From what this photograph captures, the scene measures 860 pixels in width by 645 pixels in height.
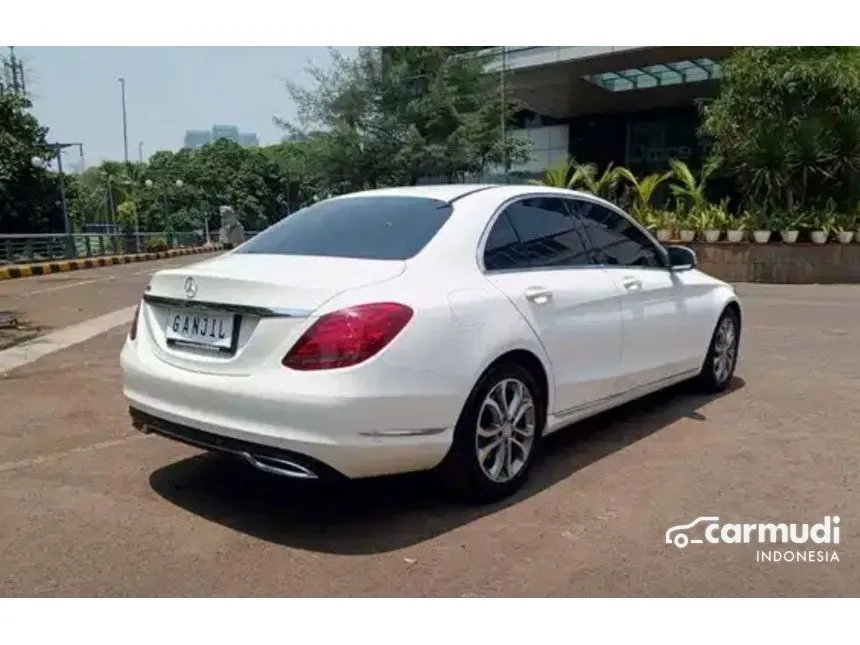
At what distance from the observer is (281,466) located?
120 inches

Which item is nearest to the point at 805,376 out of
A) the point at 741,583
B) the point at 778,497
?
the point at 778,497

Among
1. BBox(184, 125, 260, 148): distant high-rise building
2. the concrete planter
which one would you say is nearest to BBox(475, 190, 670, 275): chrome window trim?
the concrete planter

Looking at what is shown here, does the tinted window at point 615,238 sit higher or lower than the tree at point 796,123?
lower

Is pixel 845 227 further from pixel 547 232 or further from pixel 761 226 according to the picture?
pixel 547 232

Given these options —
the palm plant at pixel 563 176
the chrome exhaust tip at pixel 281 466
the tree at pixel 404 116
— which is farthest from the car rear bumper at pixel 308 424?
the tree at pixel 404 116

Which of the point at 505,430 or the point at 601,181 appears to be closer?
the point at 505,430

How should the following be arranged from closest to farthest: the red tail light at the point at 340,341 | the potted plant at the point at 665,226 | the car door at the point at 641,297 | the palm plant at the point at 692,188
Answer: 1. the red tail light at the point at 340,341
2. the car door at the point at 641,297
3. the potted plant at the point at 665,226
4. the palm plant at the point at 692,188

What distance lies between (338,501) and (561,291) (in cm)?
147

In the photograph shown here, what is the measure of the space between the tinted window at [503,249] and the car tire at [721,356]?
215cm

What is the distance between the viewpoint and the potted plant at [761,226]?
14069 millimetres

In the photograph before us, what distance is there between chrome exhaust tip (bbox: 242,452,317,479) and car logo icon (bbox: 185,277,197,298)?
2.41 ft

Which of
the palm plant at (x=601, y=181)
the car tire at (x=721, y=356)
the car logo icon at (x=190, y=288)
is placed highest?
the palm plant at (x=601, y=181)

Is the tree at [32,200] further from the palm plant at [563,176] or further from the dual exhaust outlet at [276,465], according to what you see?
the dual exhaust outlet at [276,465]

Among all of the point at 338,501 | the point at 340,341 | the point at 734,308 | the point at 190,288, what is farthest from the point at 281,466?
the point at 734,308
